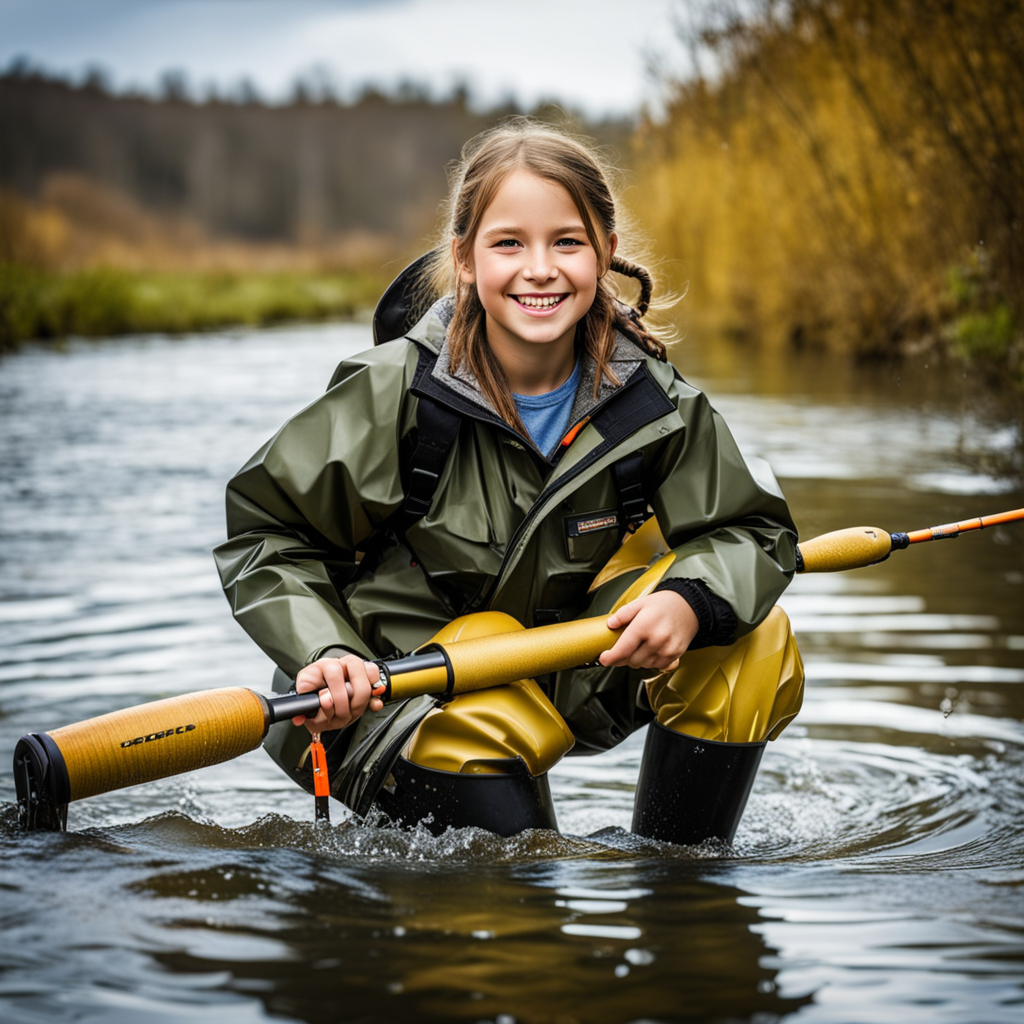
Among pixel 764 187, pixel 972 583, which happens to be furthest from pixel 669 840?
pixel 764 187

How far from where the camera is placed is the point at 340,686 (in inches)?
83.4

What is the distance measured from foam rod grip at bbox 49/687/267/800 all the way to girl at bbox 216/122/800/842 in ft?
0.46

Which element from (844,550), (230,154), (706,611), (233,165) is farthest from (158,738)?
(230,154)

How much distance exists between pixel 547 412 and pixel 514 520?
0.23 m

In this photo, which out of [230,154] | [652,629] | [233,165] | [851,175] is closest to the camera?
[652,629]

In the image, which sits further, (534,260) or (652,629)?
(534,260)

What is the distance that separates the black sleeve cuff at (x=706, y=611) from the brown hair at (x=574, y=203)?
38cm

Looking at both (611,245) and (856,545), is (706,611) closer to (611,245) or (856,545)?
(856,545)

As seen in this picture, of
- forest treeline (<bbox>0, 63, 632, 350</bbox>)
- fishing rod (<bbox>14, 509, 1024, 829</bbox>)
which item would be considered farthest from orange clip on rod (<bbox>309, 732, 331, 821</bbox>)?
forest treeline (<bbox>0, 63, 632, 350</bbox>)

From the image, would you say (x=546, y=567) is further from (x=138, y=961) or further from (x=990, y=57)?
(x=990, y=57)

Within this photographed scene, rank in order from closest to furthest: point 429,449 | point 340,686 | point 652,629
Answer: point 340,686 → point 652,629 → point 429,449

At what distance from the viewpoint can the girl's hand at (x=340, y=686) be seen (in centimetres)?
212

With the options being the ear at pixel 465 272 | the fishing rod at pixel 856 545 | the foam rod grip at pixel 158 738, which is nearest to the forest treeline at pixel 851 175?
the fishing rod at pixel 856 545

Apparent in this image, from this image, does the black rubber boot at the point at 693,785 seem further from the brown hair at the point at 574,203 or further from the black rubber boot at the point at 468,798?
the brown hair at the point at 574,203
